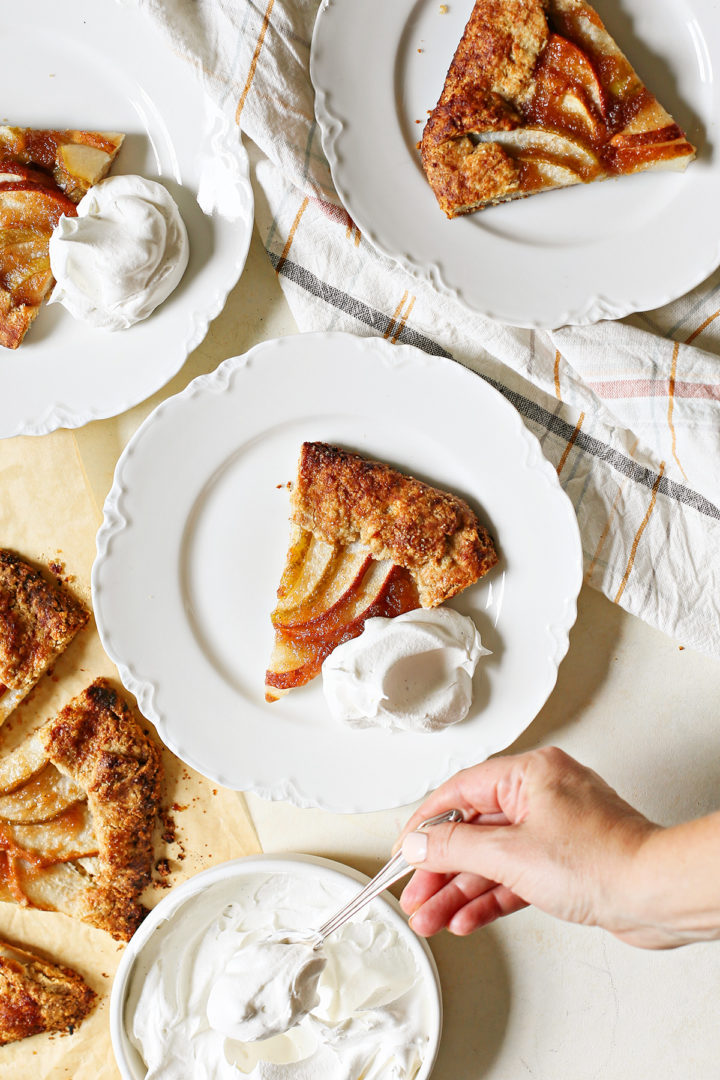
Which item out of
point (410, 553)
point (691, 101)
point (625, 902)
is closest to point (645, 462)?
point (410, 553)

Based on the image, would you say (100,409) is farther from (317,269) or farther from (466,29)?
(466,29)

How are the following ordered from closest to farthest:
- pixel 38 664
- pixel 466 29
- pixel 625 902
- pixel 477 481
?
1. pixel 625 902
2. pixel 466 29
3. pixel 477 481
4. pixel 38 664

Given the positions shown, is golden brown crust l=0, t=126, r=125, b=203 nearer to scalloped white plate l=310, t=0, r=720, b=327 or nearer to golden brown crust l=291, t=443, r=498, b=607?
scalloped white plate l=310, t=0, r=720, b=327

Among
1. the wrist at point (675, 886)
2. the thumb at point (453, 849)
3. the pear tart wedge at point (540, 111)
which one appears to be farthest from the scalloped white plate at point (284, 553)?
the wrist at point (675, 886)

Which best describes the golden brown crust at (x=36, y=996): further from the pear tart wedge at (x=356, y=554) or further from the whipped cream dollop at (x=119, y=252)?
the whipped cream dollop at (x=119, y=252)

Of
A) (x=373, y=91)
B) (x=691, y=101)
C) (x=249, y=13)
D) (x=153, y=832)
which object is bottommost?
(x=153, y=832)

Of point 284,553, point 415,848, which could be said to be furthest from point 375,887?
point 284,553

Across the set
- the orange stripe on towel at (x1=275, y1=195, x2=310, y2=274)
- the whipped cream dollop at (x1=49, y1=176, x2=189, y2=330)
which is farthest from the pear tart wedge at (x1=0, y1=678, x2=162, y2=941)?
the orange stripe on towel at (x1=275, y1=195, x2=310, y2=274)
